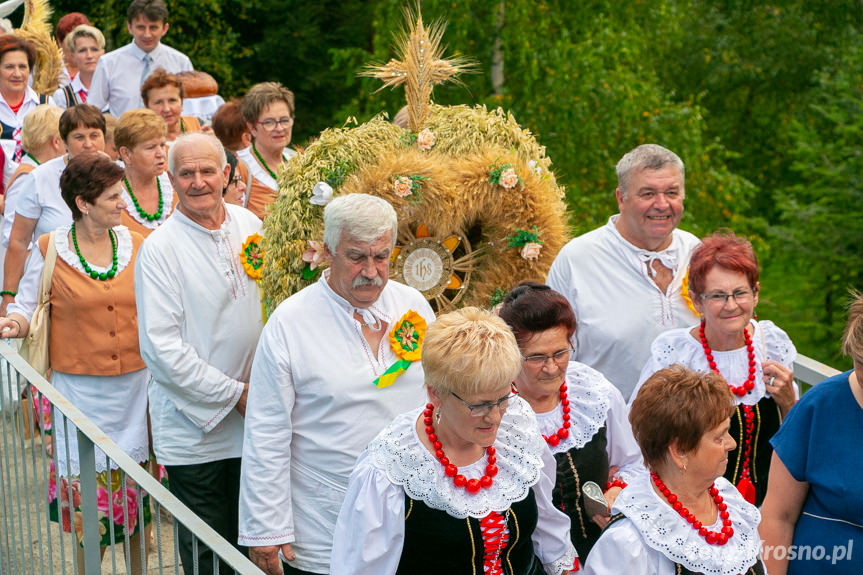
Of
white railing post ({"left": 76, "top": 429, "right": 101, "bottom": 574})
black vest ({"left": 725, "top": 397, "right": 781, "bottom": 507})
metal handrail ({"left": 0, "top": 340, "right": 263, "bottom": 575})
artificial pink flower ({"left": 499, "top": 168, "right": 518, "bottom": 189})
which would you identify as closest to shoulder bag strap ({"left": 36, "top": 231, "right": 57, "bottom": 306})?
metal handrail ({"left": 0, "top": 340, "right": 263, "bottom": 575})

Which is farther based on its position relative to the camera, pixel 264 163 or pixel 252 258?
pixel 264 163

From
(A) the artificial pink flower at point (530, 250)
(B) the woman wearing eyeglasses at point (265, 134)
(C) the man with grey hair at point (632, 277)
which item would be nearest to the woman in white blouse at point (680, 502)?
(C) the man with grey hair at point (632, 277)

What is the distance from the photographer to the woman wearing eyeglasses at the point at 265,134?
6.61 m

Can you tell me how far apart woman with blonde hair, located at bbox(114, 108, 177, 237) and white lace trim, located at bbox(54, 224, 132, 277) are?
343 millimetres

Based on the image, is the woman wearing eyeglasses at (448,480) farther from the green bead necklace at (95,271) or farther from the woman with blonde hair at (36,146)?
the woman with blonde hair at (36,146)

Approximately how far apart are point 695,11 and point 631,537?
16784mm

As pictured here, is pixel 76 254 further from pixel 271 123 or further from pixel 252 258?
pixel 271 123

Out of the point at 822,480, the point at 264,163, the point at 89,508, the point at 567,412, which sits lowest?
the point at 89,508

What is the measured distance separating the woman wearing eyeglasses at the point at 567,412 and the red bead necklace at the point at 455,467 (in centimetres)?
50

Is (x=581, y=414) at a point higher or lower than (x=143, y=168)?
lower

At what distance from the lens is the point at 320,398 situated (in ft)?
12.9

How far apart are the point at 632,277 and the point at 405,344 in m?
1.26

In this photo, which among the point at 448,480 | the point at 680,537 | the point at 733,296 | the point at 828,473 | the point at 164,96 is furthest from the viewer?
the point at 164,96

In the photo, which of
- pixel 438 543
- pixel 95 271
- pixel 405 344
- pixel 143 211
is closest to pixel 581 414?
pixel 405 344
